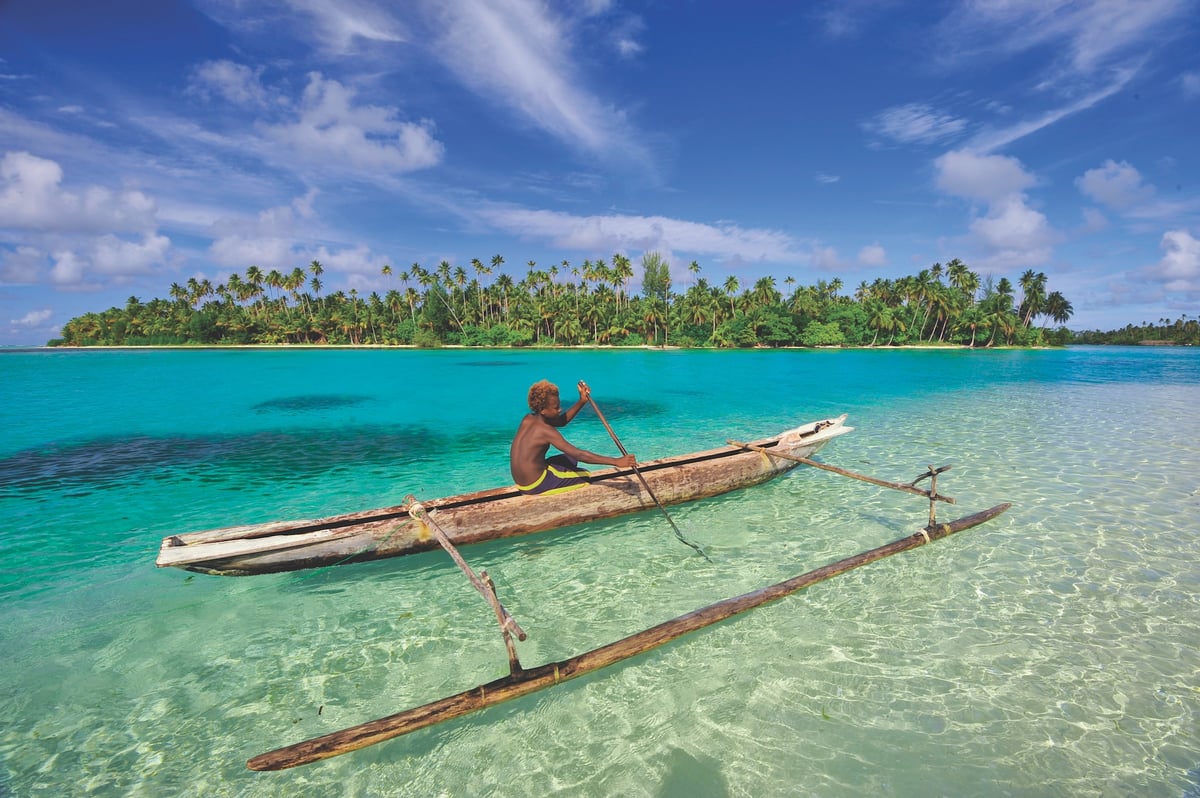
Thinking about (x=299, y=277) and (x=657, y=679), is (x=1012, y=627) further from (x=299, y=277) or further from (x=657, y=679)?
(x=299, y=277)

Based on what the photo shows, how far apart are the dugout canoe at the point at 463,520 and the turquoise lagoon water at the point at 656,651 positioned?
43cm

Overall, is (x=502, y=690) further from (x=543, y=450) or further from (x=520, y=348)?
(x=520, y=348)

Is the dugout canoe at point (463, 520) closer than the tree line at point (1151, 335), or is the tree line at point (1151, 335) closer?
the dugout canoe at point (463, 520)

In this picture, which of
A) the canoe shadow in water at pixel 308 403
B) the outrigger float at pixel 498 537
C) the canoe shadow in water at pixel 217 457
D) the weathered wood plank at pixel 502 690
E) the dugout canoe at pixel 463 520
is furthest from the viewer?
the canoe shadow in water at pixel 308 403

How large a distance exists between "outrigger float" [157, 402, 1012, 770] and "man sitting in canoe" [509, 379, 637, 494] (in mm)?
185

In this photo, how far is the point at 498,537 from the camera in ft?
22.9

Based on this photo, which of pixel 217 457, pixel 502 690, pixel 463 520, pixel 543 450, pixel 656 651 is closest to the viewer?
pixel 502 690

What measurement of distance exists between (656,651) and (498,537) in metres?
2.93

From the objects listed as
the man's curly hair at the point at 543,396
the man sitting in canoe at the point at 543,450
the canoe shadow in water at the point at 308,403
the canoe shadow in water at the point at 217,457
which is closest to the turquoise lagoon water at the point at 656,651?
the canoe shadow in water at the point at 217,457

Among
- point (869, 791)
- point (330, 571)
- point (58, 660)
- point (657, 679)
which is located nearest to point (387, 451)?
point (330, 571)

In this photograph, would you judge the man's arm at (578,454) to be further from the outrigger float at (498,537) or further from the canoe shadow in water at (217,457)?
the canoe shadow in water at (217,457)

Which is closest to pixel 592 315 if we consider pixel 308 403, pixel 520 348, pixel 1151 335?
pixel 520 348

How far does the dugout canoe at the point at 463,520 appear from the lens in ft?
17.8

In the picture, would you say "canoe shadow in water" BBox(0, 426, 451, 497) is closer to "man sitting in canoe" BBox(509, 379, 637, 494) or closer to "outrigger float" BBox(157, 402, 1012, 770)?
"outrigger float" BBox(157, 402, 1012, 770)
